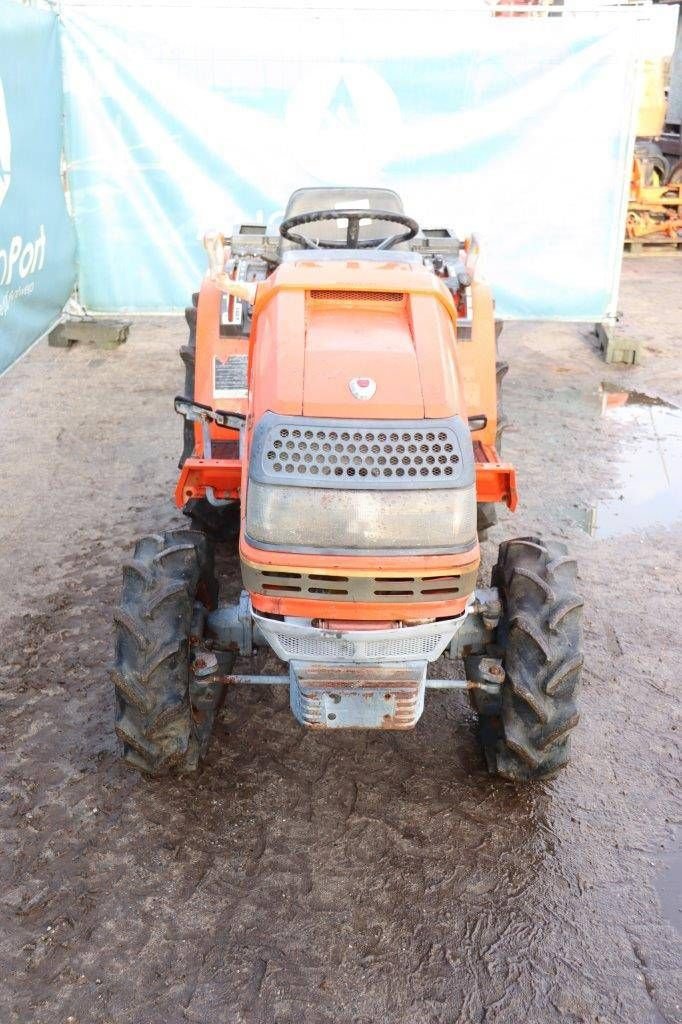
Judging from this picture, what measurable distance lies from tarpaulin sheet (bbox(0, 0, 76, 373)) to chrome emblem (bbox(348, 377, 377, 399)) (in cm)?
324

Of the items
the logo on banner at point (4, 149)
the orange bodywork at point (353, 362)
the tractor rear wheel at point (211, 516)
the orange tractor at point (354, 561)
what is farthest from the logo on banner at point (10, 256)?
the orange bodywork at point (353, 362)

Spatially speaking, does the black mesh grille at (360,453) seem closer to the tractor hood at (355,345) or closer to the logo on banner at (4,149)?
the tractor hood at (355,345)

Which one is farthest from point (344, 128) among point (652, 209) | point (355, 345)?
point (652, 209)

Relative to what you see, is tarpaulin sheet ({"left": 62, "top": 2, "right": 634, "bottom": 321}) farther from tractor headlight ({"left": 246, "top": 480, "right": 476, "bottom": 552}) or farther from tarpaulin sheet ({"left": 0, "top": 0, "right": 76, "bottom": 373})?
tractor headlight ({"left": 246, "top": 480, "right": 476, "bottom": 552})

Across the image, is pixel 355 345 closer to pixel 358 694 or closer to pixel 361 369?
pixel 361 369

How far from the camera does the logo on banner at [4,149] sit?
16.4ft

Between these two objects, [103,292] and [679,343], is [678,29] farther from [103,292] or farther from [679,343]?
[103,292]

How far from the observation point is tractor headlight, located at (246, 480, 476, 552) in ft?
7.25

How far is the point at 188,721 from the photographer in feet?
9.03

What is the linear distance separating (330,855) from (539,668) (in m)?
0.82

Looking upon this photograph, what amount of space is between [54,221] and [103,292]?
91 centimetres

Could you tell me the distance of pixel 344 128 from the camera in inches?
265

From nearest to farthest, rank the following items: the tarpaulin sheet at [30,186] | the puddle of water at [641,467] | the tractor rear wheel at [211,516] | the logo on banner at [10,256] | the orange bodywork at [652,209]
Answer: the tractor rear wheel at [211,516], the puddle of water at [641,467], the logo on banner at [10,256], the tarpaulin sheet at [30,186], the orange bodywork at [652,209]

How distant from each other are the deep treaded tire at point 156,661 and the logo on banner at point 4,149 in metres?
3.16
